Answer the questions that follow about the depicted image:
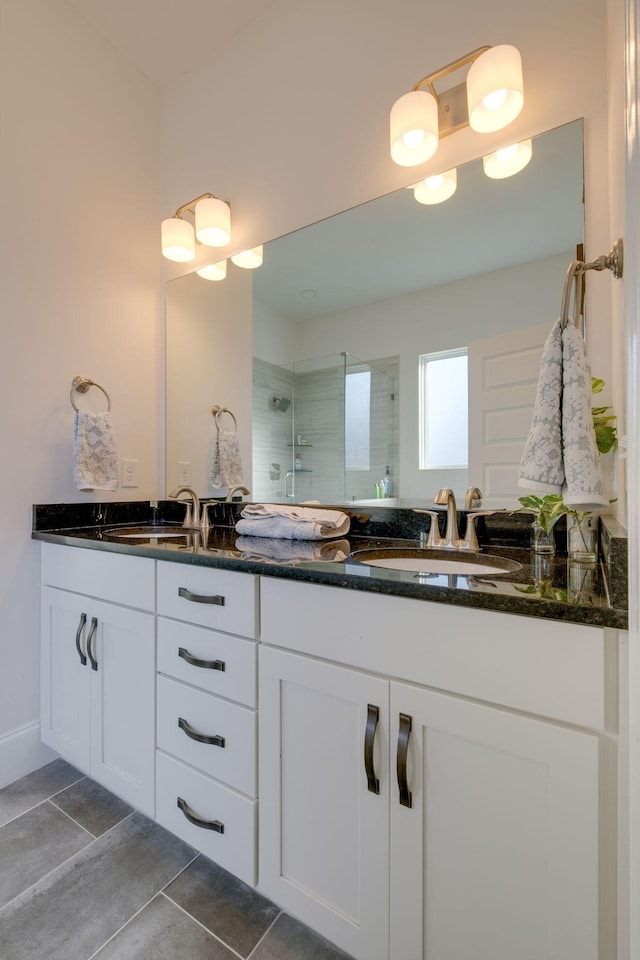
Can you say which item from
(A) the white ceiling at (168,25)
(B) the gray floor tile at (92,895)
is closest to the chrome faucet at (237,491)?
(B) the gray floor tile at (92,895)

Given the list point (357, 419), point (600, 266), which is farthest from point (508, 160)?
point (357, 419)

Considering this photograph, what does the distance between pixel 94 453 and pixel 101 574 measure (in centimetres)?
51

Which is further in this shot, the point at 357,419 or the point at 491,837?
the point at 357,419

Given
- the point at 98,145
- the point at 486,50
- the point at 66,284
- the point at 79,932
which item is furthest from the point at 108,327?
the point at 79,932

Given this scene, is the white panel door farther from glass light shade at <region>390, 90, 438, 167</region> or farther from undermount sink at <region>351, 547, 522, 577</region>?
glass light shade at <region>390, 90, 438, 167</region>

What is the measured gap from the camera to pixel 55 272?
165cm

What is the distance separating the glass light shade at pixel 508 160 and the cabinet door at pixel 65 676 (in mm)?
1730

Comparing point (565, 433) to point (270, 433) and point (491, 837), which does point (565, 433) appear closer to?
point (491, 837)

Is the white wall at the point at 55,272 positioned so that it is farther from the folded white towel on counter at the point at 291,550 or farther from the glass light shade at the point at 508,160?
the glass light shade at the point at 508,160

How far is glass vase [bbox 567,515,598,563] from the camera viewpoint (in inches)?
37.5

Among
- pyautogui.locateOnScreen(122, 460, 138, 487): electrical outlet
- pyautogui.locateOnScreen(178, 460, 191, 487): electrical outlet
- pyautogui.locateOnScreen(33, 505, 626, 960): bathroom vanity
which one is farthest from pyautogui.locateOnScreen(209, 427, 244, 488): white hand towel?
pyautogui.locateOnScreen(33, 505, 626, 960): bathroom vanity

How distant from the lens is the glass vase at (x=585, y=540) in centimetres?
95

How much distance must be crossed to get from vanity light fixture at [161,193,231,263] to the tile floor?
2.01 m

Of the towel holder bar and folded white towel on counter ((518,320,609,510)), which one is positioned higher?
the towel holder bar
